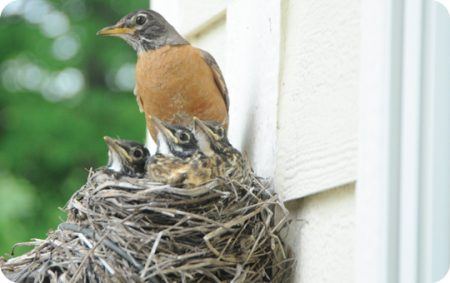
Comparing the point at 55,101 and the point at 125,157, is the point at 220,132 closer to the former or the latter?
the point at 125,157

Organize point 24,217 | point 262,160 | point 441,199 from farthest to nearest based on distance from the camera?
point 24,217 → point 262,160 → point 441,199

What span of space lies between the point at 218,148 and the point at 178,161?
0.55 ft

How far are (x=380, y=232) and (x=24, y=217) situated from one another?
758 cm

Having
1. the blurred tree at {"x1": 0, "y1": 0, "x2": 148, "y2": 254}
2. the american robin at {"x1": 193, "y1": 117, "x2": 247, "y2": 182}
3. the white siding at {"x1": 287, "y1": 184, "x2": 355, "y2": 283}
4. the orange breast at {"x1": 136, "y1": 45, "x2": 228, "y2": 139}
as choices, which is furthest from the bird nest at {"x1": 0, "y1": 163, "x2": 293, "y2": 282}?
the blurred tree at {"x1": 0, "y1": 0, "x2": 148, "y2": 254}

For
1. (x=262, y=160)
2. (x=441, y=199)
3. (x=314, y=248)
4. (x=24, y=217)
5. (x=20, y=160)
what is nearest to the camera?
(x=441, y=199)

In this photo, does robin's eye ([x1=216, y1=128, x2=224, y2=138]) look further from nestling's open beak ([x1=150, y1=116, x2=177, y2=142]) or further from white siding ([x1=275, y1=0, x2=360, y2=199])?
white siding ([x1=275, y1=0, x2=360, y2=199])

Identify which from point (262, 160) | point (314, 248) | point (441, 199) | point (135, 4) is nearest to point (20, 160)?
point (135, 4)

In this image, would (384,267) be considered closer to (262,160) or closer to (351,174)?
(351,174)

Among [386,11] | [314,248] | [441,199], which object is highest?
[386,11]

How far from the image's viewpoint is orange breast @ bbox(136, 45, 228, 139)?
405cm

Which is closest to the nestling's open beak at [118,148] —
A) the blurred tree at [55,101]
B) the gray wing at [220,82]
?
the gray wing at [220,82]

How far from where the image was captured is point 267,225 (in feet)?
10.0

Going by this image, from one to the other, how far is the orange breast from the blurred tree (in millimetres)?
5240

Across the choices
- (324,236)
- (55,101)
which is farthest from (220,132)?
(55,101)
